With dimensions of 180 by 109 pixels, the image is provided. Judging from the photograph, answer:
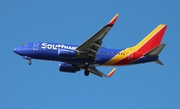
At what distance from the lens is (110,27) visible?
66.2 meters

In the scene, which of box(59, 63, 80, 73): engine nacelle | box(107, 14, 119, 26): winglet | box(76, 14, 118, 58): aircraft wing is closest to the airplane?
box(76, 14, 118, 58): aircraft wing

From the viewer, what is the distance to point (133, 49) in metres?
76.7

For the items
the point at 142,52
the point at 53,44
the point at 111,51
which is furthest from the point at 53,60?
the point at 142,52

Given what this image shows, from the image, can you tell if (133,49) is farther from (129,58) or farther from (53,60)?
(53,60)

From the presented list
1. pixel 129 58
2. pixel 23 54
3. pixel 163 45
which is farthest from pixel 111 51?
pixel 23 54

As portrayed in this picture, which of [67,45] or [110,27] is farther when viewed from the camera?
[67,45]

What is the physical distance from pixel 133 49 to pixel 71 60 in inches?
427

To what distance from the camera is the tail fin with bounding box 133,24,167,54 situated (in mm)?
77375

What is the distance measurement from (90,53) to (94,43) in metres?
3.33

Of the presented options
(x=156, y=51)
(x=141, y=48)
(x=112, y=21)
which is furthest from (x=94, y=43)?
(x=141, y=48)

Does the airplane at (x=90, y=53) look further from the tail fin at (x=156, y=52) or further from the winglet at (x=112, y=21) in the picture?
the winglet at (x=112, y=21)

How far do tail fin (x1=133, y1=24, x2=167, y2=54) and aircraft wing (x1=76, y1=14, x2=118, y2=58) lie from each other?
8.27 meters

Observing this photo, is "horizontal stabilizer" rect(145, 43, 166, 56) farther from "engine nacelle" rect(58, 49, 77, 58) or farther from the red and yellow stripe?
"engine nacelle" rect(58, 49, 77, 58)

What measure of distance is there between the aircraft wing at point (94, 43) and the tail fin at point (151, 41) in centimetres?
827
